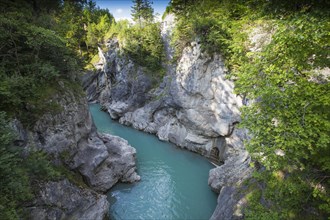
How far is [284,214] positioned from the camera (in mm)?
6477

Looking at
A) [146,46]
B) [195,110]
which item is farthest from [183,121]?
[146,46]

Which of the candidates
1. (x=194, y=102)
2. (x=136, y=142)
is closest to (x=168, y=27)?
(x=194, y=102)

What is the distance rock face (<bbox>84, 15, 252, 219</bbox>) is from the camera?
14.2 metres

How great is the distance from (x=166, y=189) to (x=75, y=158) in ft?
22.7

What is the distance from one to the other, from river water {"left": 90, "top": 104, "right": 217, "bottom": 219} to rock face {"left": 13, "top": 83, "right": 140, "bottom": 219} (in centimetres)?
130

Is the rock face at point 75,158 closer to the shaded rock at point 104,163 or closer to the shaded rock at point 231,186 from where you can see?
the shaded rock at point 104,163

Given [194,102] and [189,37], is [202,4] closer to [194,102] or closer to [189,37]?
[189,37]

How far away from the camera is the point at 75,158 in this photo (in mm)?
12688

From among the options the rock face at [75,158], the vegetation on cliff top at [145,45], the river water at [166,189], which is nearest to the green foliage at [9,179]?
the rock face at [75,158]

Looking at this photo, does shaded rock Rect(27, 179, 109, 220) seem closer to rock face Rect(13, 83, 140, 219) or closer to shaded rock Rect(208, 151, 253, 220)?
rock face Rect(13, 83, 140, 219)

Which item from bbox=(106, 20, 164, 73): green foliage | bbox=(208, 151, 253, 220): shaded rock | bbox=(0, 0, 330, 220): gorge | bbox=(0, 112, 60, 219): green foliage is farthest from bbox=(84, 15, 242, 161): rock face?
bbox=(0, 112, 60, 219): green foliage

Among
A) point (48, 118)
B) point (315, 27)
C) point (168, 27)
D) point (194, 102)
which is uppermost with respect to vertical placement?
point (168, 27)

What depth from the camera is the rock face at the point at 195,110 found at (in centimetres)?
1421

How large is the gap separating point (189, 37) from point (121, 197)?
16.5 meters
